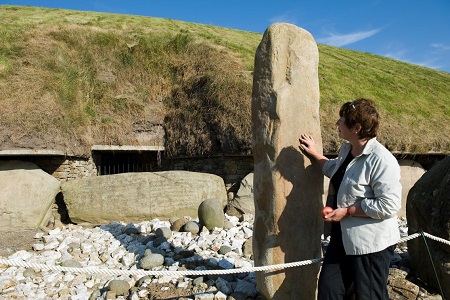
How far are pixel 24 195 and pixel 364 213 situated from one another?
302 inches

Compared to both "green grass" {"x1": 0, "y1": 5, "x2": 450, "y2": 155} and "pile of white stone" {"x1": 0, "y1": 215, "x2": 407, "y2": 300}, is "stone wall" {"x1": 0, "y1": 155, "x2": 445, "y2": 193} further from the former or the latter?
"pile of white stone" {"x1": 0, "y1": 215, "x2": 407, "y2": 300}

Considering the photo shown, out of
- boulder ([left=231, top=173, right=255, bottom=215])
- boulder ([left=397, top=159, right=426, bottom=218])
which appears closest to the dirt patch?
boulder ([left=231, top=173, right=255, bottom=215])

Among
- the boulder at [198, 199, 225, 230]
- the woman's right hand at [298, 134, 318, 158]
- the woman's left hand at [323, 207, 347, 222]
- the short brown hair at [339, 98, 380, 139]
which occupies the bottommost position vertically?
the boulder at [198, 199, 225, 230]

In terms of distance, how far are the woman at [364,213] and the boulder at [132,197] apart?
5881mm

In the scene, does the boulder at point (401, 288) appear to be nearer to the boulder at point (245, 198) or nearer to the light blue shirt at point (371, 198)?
the light blue shirt at point (371, 198)

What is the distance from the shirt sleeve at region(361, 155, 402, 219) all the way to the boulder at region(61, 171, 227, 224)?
6.18 m

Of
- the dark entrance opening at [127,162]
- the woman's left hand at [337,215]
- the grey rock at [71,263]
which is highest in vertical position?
the woman's left hand at [337,215]

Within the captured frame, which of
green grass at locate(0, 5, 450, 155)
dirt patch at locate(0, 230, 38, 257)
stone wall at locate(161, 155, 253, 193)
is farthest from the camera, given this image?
stone wall at locate(161, 155, 253, 193)

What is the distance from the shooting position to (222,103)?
10.8 meters

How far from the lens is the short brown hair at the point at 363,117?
2803 mm

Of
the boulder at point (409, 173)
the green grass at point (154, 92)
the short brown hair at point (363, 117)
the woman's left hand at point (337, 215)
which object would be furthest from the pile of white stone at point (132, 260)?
the green grass at point (154, 92)

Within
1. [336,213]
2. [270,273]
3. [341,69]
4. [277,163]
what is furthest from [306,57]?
[341,69]

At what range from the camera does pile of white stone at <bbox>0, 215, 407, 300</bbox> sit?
4.82 metres

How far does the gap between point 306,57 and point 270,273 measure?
2092 mm
